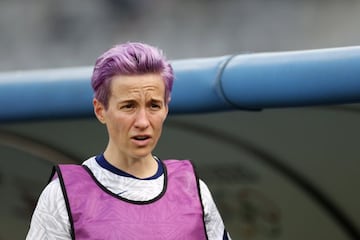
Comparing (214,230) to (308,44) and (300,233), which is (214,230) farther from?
(308,44)

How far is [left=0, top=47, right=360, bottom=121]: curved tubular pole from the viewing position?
9.01 ft

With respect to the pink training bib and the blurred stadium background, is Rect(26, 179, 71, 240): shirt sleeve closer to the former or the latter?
the pink training bib

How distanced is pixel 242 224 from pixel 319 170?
1.39 ft

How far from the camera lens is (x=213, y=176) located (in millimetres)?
3836

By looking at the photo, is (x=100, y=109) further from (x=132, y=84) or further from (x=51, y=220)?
(x=51, y=220)

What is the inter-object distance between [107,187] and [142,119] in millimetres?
167

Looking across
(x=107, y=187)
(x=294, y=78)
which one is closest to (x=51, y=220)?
(x=107, y=187)

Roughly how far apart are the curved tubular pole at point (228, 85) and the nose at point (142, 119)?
1152mm

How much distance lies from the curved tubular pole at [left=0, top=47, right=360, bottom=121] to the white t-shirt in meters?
0.99

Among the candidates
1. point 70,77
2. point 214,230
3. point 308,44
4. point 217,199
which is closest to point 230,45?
point 308,44

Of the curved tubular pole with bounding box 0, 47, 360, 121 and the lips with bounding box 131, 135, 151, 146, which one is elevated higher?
the curved tubular pole with bounding box 0, 47, 360, 121

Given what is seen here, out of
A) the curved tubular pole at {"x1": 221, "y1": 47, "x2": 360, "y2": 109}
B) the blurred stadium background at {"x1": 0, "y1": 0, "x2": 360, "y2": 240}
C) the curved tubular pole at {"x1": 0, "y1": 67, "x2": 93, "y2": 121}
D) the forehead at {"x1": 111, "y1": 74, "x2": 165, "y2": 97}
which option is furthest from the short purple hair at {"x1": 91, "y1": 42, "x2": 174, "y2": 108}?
the blurred stadium background at {"x1": 0, "y1": 0, "x2": 360, "y2": 240}

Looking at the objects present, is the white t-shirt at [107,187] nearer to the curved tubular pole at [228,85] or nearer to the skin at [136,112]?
the skin at [136,112]

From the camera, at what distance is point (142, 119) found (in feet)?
5.54
